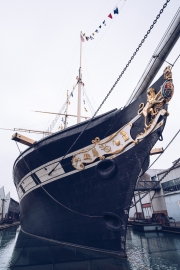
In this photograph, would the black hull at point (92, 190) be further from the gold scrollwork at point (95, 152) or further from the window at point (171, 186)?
the window at point (171, 186)

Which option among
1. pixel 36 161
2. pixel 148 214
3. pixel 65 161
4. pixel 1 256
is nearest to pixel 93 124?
pixel 65 161

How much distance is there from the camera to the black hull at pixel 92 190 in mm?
5340

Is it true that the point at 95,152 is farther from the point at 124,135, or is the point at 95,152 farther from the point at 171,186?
the point at 171,186

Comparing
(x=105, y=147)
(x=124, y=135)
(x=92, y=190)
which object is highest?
(x=124, y=135)

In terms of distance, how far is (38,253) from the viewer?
545 centimetres

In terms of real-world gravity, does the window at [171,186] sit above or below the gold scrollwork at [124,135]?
below

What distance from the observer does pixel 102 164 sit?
579 cm

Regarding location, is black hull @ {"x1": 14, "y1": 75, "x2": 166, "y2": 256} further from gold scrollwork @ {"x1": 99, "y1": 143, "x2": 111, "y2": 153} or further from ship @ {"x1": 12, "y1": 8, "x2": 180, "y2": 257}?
gold scrollwork @ {"x1": 99, "y1": 143, "x2": 111, "y2": 153}

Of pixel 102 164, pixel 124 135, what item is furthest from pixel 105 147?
pixel 124 135

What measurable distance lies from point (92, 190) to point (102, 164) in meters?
1.00

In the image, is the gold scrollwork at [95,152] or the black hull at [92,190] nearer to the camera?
the black hull at [92,190]

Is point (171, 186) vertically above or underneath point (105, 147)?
underneath

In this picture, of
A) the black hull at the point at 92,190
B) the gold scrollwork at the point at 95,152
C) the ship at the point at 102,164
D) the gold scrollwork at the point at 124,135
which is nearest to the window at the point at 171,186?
the black hull at the point at 92,190

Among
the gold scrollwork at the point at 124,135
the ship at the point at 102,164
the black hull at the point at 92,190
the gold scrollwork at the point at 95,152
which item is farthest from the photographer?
the gold scrollwork at the point at 95,152
